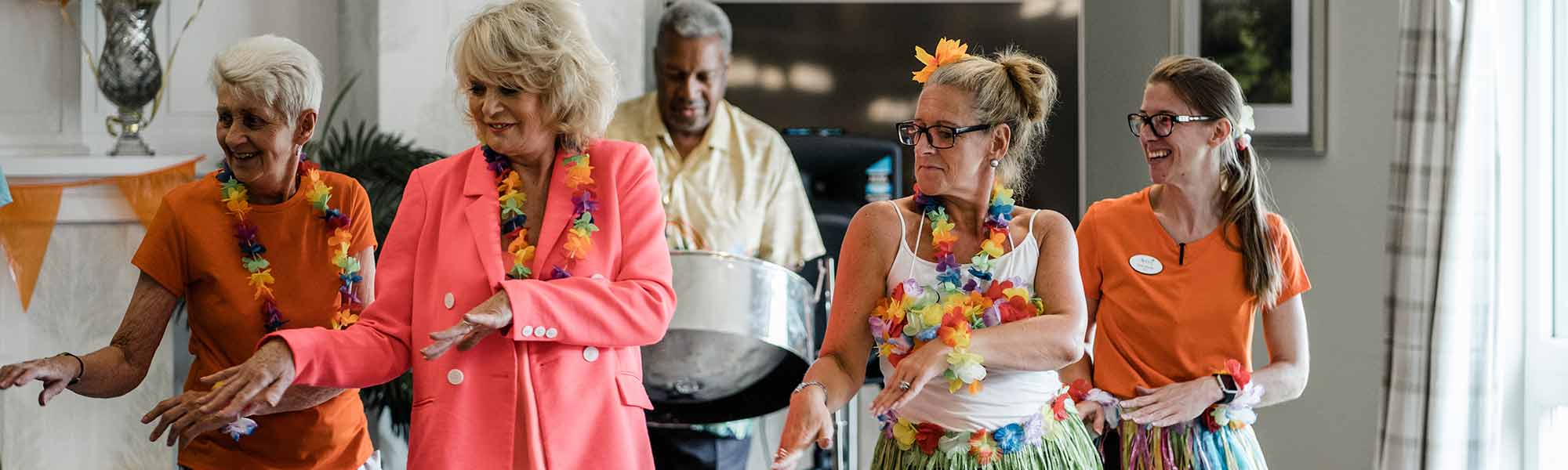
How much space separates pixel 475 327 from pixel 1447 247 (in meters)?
2.25

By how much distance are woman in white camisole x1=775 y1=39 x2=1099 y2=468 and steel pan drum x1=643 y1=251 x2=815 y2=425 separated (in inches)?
27.8

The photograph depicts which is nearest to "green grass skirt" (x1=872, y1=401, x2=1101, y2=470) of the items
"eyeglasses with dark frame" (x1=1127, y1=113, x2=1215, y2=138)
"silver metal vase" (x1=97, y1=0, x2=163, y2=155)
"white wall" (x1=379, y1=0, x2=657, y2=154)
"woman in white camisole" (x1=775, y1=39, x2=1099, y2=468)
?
"woman in white camisole" (x1=775, y1=39, x2=1099, y2=468)

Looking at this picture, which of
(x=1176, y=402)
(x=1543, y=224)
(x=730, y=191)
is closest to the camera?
(x=1176, y=402)

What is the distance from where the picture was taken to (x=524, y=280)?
1495 millimetres

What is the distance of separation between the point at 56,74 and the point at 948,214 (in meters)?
2.84

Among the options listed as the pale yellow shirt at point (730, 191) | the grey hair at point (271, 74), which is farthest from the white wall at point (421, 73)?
the grey hair at point (271, 74)

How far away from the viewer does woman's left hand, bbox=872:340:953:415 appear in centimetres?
146

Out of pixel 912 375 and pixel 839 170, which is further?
pixel 839 170

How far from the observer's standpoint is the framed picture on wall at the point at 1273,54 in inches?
143

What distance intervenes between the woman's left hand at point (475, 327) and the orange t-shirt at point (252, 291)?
0.46 m

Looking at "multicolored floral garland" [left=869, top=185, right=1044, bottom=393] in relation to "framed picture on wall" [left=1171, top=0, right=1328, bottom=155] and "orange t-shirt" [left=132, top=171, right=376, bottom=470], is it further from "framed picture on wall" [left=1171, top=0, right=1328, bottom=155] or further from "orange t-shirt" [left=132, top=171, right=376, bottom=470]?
"framed picture on wall" [left=1171, top=0, right=1328, bottom=155]

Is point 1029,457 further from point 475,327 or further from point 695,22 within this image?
point 695,22

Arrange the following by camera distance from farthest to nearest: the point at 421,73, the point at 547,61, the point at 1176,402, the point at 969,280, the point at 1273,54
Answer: the point at 1273,54, the point at 421,73, the point at 1176,402, the point at 969,280, the point at 547,61

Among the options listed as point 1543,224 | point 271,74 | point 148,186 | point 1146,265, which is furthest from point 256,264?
point 1543,224
